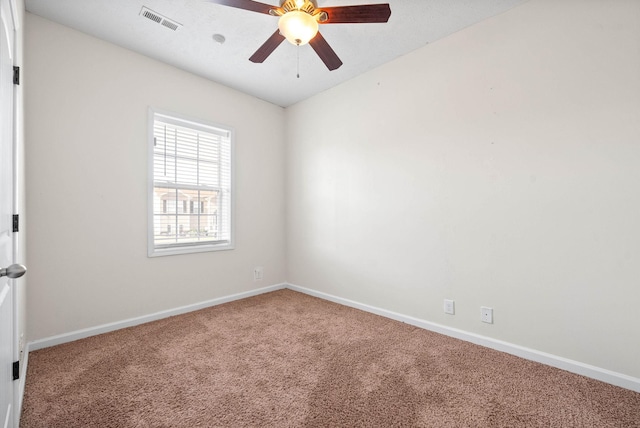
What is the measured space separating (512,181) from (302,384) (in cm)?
213

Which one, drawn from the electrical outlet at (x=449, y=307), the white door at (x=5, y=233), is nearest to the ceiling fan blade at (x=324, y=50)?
the white door at (x=5, y=233)

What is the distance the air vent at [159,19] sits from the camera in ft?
7.32

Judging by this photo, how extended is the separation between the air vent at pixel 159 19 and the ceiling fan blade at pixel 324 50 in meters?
1.29

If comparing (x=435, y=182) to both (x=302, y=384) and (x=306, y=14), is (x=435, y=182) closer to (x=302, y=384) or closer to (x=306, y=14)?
(x=306, y=14)

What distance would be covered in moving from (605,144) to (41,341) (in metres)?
4.37

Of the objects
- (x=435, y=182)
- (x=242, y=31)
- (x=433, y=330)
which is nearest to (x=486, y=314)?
(x=433, y=330)

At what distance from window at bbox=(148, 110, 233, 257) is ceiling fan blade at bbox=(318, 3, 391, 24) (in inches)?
82.8

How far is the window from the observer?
2.97m

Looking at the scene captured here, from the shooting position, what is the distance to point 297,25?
5.49 feet

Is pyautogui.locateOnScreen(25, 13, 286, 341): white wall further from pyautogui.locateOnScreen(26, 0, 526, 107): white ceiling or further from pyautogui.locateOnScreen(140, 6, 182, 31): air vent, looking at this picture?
pyautogui.locateOnScreen(140, 6, 182, 31): air vent

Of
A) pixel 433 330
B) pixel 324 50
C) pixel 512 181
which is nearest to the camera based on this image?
pixel 324 50

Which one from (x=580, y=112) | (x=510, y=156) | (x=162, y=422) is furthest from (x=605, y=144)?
(x=162, y=422)

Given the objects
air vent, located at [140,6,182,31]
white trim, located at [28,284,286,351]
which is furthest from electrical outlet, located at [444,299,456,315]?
air vent, located at [140,6,182,31]

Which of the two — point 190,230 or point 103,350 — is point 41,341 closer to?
point 103,350
